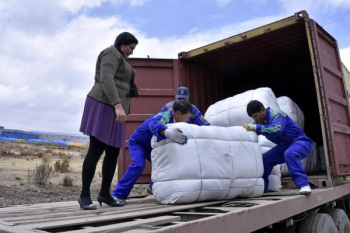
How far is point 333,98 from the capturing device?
450 centimetres

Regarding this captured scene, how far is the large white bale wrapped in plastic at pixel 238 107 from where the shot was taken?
4.41 meters

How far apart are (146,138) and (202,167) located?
46.0 inches

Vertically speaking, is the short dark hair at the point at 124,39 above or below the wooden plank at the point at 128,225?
above

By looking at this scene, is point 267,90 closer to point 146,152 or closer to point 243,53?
point 243,53

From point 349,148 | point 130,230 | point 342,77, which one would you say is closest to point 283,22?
point 342,77

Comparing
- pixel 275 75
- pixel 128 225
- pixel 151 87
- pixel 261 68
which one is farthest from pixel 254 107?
pixel 275 75

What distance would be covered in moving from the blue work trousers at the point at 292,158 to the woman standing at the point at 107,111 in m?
1.63

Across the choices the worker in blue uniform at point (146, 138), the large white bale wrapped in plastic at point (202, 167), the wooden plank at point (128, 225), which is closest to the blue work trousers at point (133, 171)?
the worker in blue uniform at point (146, 138)

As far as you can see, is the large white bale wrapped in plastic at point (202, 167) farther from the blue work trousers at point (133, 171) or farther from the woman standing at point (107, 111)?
the blue work trousers at point (133, 171)

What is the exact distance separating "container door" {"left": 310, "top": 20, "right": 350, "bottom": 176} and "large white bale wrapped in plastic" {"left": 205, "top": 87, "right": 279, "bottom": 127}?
0.62m

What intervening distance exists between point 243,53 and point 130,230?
4.68m

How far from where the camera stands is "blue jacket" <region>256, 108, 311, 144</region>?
3.53 meters

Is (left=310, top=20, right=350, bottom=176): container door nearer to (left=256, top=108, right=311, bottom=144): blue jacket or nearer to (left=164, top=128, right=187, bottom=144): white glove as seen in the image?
(left=256, top=108, right=311, bottom=144): blue jacket

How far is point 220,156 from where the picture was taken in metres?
2.73
